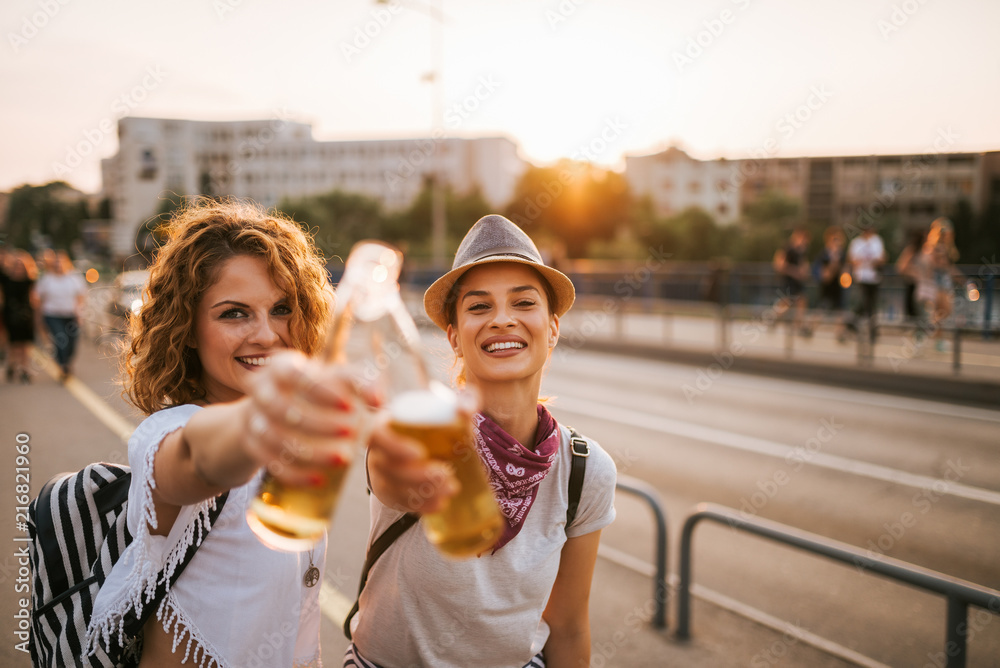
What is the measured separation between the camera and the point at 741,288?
14969 mm

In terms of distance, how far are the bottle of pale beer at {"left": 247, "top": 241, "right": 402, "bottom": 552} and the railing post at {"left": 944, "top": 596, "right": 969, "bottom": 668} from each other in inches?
107

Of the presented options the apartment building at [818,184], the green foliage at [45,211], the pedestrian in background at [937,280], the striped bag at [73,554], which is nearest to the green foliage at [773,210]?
the apartment building at [818,184]

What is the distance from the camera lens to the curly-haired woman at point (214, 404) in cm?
139

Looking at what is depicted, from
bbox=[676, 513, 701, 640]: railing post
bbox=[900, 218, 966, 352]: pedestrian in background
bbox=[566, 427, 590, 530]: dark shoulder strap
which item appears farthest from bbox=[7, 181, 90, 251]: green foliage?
bbox=[900, 218, 966, 352]: pedestrian in background

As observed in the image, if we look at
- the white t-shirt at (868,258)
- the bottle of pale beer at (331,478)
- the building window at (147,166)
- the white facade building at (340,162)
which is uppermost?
the white facade building at (340,162)

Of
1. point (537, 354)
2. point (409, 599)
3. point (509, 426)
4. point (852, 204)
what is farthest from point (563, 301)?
point (852, 204)

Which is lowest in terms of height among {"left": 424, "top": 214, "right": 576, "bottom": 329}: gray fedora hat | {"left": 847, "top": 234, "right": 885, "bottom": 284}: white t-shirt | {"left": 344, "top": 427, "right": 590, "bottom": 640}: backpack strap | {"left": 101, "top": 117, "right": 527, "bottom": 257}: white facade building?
{"left": 344, "top": 427, "right": 590, "bottom": 640}: backpack strap

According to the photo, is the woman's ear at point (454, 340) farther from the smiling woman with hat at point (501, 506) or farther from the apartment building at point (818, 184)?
the apartment building at point (818, 184)

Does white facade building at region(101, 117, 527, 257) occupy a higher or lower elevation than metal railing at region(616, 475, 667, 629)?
higher

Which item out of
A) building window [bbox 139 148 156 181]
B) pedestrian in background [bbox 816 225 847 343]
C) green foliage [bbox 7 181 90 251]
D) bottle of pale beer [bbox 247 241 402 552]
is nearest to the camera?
bottle of pale beer [bbox 247 241 402 552]

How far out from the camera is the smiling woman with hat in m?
1.69

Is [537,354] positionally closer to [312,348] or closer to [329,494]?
[312,348]

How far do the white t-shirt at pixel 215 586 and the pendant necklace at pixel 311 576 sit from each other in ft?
0.06

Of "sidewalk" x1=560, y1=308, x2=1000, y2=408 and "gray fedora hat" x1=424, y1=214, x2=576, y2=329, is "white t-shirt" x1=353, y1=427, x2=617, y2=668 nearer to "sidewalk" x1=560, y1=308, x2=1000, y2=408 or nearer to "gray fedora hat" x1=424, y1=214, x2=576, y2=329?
"gray fedora hat" x1=424, y1=214, x2=576, y2=329
